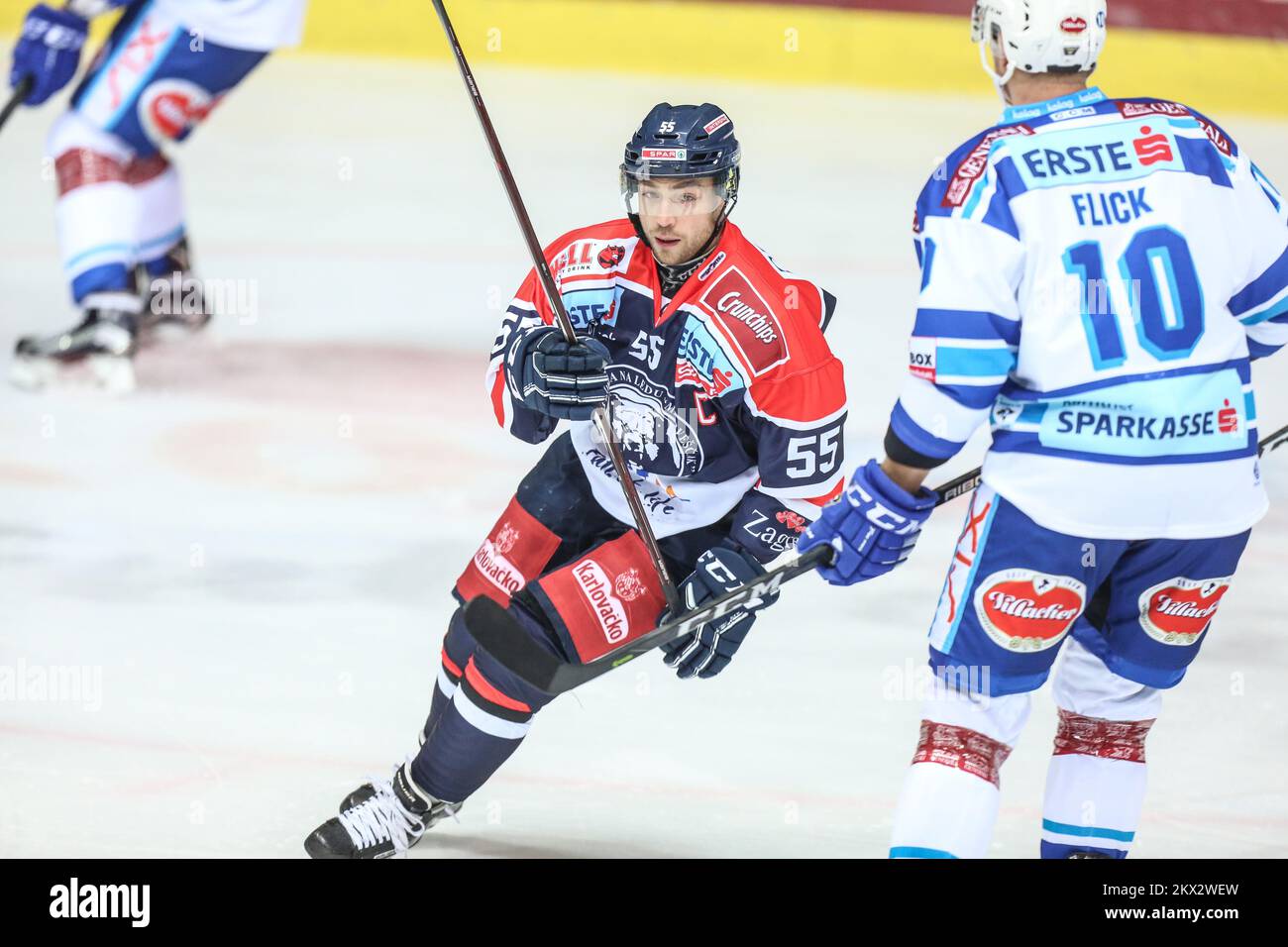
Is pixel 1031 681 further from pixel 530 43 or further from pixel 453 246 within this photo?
pixel 530 43

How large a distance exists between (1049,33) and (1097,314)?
0.39 m

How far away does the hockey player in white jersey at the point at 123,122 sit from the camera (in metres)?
5.33

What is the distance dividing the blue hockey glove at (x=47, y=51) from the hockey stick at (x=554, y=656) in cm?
332

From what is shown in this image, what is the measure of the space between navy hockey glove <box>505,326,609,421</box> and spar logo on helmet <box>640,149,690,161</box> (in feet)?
0.93

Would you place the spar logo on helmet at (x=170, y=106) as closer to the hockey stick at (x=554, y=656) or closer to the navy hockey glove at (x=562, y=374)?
the navy hockey glove at (x=562, y=374)

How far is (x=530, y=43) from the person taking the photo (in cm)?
831

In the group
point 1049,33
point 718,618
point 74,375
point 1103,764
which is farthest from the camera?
point 74,375

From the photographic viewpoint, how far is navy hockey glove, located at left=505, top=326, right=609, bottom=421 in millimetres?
2648

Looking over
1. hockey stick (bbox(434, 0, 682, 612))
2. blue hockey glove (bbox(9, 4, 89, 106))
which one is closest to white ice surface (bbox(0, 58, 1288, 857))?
hockey stick (bbox(434, 0, 682, 612))

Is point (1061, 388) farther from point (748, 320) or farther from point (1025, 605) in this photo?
point (748, 320)

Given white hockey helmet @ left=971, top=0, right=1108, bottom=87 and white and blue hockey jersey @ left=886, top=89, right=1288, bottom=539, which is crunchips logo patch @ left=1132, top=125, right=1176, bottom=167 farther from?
white hockey helmet @ left=971, top=0, right=1108, bottom=87

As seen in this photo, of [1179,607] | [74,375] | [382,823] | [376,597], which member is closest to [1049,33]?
[1179,607]

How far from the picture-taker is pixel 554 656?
2676 millimetres

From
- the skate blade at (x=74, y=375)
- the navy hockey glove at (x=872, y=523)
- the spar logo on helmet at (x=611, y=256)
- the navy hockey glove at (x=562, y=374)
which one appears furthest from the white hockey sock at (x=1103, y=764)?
the skate blade at (x=74, y=375)
